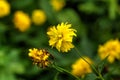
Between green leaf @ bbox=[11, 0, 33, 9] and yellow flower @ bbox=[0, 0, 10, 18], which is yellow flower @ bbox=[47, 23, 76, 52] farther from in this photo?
green leaf @ bbox=[11, 0, 33, 9]

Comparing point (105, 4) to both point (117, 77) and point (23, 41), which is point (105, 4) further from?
point (117, 77)

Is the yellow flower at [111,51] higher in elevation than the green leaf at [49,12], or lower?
lower

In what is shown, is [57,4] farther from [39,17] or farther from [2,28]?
[2,28]

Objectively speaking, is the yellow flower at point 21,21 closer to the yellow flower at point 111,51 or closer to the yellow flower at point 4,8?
the yellow flower at point 4,8

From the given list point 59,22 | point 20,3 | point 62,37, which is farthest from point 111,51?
point 20,3

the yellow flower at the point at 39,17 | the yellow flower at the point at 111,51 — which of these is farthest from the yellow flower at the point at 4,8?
the yellow flower at the point at 111,51
